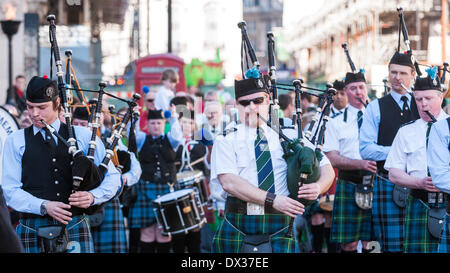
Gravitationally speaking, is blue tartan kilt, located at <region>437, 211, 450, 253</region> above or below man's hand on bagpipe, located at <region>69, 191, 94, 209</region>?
below

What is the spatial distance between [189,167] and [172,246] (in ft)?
2.66

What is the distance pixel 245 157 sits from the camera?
434cm

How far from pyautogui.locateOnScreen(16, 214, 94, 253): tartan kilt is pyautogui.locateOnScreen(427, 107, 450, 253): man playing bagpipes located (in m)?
1.97

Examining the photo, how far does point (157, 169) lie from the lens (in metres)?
7.52

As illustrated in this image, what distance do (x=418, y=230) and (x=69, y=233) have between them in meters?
2.31

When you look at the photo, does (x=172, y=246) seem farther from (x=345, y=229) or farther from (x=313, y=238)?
(x=345, y=229)

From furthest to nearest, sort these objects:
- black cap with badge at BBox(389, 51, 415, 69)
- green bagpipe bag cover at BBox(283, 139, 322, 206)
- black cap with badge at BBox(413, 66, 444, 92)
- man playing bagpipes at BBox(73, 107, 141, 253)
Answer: man playing bagpipes at BBox(73, 107, 141, 253) < black cap with badge at BBox(389, 51, 415, 69) < black cap with badge at BBox(413, 66, 444, 92) < green bagpipe bag cover at BBox(283, 139, 322, 206)

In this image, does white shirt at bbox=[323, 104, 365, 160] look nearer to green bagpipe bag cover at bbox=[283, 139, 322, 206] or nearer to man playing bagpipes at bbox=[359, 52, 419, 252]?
man playing bagpipes at bbox=[359, 52, 419, 252]

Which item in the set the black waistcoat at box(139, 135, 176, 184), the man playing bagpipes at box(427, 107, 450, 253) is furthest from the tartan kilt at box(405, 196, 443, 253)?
the black waistcoat at box(139, 135, 176, 184)

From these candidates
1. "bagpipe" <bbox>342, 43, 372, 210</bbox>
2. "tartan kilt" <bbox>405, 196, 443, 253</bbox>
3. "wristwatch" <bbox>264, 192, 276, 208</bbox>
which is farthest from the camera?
"bagpipe" <bbox>342, 43, 372, 210</bbox>

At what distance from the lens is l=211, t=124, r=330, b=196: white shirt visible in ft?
14.1

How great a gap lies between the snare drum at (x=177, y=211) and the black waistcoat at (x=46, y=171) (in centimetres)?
269

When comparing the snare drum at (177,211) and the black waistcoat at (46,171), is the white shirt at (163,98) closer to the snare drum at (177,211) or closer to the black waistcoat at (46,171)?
the snare drum at (177,211)
